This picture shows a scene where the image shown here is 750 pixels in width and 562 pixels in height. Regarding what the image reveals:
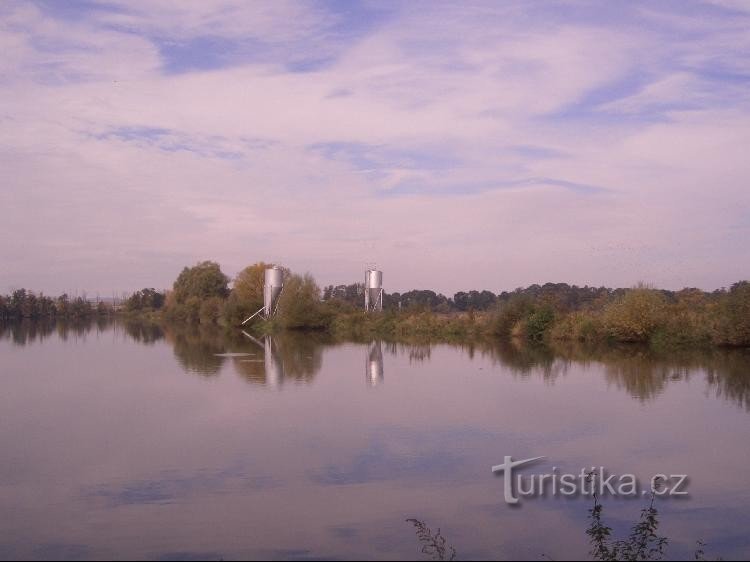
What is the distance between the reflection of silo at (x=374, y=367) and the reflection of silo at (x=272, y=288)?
777 inches

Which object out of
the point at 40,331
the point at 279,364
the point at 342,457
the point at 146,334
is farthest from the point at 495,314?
the point at 40,331

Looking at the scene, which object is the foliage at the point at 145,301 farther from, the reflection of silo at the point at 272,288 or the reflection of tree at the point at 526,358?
the reflection of tree at the point at 526,358

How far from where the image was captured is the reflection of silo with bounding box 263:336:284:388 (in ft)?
49.2

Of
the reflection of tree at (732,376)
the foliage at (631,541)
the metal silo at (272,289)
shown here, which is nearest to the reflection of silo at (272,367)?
the reflection of tree at (732,376)

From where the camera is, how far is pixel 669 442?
8844 mm

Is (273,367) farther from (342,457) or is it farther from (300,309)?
(300,309)

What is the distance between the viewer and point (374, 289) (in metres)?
45.6

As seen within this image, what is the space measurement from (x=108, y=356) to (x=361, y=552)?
19840 mm

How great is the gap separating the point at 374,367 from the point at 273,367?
2.46 m

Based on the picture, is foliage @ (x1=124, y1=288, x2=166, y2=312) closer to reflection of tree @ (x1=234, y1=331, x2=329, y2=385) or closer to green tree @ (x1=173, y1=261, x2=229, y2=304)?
green tree @ (x1=173, y1=261, x2=229, y2=304)

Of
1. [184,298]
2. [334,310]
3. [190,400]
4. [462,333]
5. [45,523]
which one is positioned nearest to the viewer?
[45,523]

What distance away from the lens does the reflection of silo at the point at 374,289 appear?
4544 centimetres

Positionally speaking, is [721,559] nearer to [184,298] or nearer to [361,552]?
[361,552]

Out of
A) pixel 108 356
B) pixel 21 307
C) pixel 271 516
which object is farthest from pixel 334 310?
pixel 21 307
